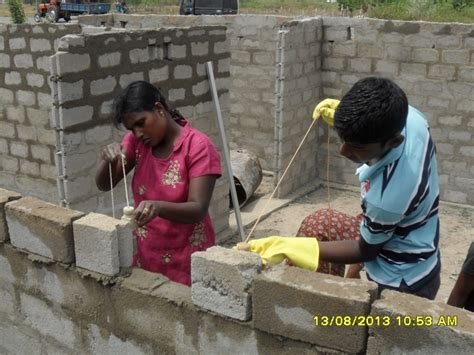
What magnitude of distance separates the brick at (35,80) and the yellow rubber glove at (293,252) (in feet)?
13.4

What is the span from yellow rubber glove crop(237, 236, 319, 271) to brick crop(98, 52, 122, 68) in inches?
113

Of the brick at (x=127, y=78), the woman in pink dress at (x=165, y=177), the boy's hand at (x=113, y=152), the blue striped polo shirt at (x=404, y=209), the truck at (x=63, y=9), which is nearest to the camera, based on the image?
the blue striped polo shirt at (x=404, y=209)

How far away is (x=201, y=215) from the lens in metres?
2.72

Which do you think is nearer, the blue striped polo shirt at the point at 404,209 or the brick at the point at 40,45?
the blue striped polo shirt at the point at 404,209

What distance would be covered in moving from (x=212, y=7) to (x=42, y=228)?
55.7 feet

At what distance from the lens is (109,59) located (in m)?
4.73

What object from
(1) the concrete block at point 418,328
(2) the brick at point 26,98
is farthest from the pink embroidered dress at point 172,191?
(2) the brick at point 26,98

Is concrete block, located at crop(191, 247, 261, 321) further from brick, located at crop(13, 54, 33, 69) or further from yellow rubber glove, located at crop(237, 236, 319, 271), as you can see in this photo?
brick, located at crop(13, 54, 33, 69)

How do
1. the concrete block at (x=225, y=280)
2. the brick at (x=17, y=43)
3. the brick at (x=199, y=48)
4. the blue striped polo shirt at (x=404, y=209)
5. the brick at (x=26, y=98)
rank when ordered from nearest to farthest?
the blue striped polo shirt at (x=404, y=209), the concrete block at (x=225, y=280), the brick at (x=199, y=48), the brick at (x=26, y=98), the brick at (x=17, y=43)

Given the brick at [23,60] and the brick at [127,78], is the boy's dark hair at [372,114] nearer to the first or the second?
the brick at [127,78]

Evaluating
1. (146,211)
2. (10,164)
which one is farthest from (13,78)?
(146,211)

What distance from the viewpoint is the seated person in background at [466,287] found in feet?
8.77

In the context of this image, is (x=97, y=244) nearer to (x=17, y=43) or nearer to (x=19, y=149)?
(x=19, y=149)

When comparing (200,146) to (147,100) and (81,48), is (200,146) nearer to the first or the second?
(147,100)
